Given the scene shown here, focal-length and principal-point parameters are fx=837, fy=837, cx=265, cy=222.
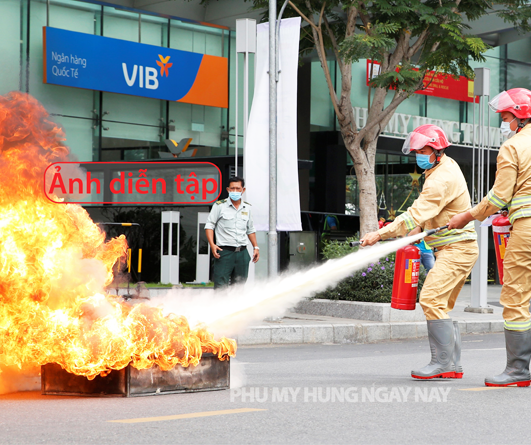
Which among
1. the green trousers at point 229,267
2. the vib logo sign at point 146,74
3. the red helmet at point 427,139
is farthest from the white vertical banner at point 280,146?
the vib logo sign at point 146,74

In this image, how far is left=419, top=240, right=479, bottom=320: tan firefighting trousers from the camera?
6566 mm

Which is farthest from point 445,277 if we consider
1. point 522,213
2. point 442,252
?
point 522,213

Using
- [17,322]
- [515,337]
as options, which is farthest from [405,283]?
[17,322]

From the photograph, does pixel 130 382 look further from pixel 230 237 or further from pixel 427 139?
pixel 230 237

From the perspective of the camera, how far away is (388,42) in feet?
45.9

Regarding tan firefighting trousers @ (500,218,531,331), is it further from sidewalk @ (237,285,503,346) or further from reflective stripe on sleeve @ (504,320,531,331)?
sidewalk @ (237,285,503,346)

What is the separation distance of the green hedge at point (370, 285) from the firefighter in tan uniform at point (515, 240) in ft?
20.4

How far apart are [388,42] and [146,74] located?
26.8ft

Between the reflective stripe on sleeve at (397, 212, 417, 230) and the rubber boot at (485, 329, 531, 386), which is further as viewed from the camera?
the reflective stripe on sleeve at (397, 212, 417, 230)

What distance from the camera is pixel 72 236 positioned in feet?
19.5

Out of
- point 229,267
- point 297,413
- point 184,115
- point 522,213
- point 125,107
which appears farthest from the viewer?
point 184,115

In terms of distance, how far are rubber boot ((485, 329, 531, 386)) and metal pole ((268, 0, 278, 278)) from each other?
18.7 ft

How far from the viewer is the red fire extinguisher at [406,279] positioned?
6.83 metres

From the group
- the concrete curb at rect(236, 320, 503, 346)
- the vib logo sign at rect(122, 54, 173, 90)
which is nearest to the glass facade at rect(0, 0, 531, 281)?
the vib logo sign at rect(122, 54, 173, 90)
